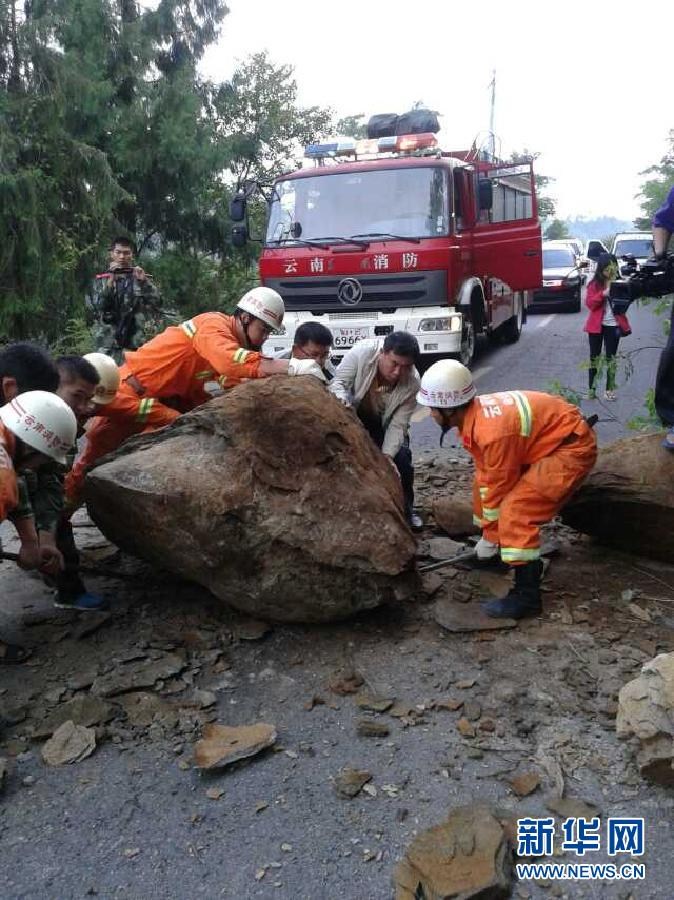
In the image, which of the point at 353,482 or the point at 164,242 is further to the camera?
the point at 164,242

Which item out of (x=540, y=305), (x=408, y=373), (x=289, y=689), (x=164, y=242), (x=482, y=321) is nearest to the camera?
(x=289, y=689)

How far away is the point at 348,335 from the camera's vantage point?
9.27m

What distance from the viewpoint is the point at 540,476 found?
3.90m

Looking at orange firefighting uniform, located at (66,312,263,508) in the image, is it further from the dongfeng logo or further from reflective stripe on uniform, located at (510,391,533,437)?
the dongfeng logo

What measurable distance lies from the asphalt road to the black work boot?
1.92m

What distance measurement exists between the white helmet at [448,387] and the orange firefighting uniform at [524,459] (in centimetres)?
10

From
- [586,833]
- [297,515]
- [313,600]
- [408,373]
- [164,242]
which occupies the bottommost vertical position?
[586,833]

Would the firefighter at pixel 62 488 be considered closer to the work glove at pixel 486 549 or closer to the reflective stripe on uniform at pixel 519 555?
the work glove at pixel 486 549

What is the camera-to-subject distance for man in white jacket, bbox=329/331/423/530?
473cm

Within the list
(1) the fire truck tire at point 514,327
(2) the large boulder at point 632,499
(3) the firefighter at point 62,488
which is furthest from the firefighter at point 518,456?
(1) the fire truck tire at point 514,327

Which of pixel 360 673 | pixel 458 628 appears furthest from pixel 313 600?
pixel 458 628

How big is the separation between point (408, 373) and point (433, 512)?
95cm

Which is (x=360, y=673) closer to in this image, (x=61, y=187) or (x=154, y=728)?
(x=154, y=728)

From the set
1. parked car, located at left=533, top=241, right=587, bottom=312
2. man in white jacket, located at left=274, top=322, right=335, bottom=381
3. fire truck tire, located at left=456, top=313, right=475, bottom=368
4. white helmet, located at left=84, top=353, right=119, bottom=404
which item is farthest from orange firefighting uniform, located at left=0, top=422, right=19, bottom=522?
parked car, located at left=533, top=241, right=587, bottom=312
